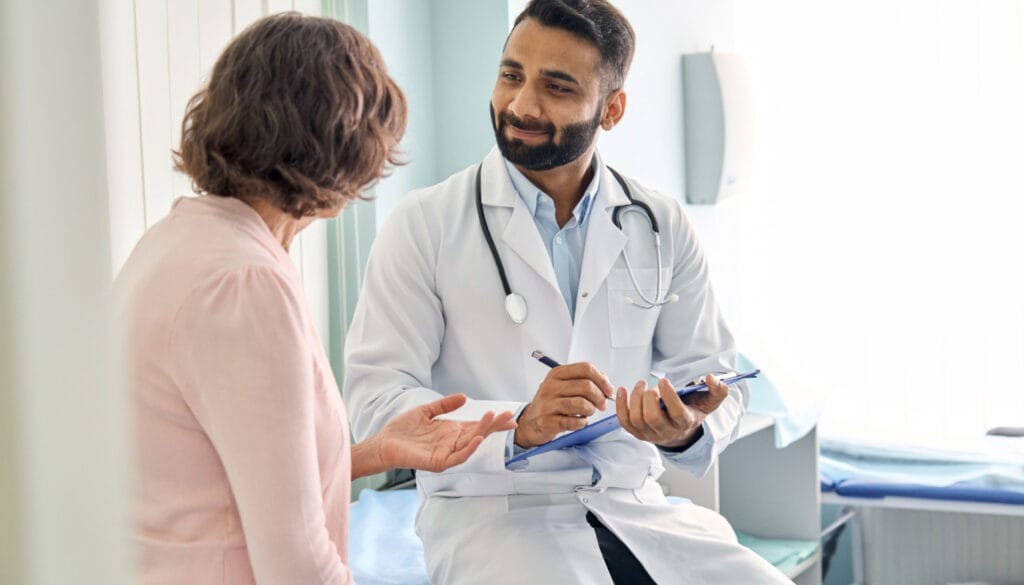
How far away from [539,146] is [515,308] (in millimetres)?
288

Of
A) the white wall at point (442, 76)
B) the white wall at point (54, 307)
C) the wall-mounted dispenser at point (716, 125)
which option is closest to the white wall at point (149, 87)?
the white wall at point (442, 76)

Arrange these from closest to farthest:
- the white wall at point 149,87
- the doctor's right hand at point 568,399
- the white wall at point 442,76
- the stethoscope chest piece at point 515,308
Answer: the doctor's right hand at point 568,399 < the stethoscope chest piece at point 515,308 < the white wall at point 149,87 < the white wall at point 442,76

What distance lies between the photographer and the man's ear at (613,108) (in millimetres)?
2037

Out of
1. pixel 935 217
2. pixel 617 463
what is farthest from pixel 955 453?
pixel 617 463

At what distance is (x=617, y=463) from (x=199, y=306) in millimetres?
917

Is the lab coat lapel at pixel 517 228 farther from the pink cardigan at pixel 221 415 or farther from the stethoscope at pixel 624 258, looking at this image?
the pink cardigan at pixel 221 415

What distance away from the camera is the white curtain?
3.29 m

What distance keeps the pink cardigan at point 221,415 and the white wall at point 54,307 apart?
0.65 meters

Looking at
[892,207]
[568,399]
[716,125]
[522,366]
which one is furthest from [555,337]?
[892,207]

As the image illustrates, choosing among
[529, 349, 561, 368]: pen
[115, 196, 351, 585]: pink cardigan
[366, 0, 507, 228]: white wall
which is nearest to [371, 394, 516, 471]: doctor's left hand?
[529, 349, 561, 368]: pen

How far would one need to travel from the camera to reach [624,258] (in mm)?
1885

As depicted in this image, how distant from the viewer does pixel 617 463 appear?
1768 millimetres

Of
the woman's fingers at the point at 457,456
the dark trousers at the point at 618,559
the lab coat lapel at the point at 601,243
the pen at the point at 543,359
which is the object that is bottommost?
the dark trousers at the point at 618,559

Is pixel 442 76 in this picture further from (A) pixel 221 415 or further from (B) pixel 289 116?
(A) pixel 221 415
